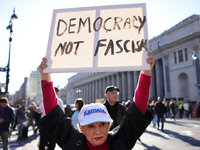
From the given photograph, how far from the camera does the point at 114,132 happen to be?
2029 mm

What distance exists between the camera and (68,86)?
10812cm

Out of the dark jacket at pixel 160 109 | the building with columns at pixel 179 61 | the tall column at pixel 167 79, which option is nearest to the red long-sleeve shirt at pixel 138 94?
the dark jacket at pixel 160 109

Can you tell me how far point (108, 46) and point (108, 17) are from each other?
0.43 m

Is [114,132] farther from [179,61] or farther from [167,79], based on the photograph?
[167,79]

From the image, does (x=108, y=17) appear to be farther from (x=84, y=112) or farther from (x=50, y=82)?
(x=84, y=112)

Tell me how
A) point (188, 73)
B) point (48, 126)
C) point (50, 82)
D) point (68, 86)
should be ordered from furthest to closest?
point (68, 86), point (188, 73), point (50, 82), point (48, 126)

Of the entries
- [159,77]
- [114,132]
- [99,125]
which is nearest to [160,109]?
[114,132]

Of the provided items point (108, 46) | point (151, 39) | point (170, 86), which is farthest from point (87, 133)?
point (151, 39)

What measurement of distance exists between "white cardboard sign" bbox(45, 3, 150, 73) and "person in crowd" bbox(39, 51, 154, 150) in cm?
25

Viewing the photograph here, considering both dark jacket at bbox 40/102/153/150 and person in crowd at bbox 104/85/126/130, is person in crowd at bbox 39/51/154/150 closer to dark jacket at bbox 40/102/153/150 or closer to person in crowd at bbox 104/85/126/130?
dark jacket at bbox 40/102/153/150

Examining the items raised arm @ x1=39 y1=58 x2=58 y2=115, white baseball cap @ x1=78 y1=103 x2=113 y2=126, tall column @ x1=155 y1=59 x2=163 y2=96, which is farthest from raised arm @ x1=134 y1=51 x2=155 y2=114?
Result: tall column @ x1=155 y1=59 x2=163 y2=96

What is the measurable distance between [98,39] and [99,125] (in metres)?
1.05

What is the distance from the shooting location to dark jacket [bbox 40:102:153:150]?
1955 mm

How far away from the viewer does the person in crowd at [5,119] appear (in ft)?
20.0
